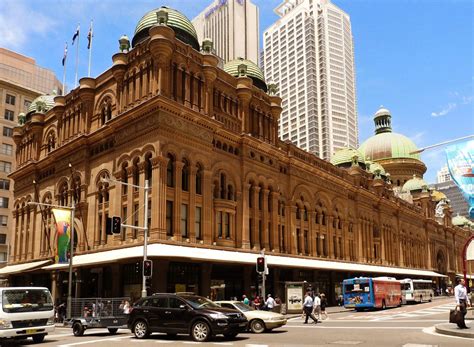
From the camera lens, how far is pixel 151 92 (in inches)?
1529

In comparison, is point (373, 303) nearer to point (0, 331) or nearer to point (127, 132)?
point (127, 132)

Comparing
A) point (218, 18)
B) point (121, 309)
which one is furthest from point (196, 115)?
point (218, 18)

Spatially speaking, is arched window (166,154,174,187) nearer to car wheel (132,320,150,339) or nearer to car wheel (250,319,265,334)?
car wheel (250,319,265,334)

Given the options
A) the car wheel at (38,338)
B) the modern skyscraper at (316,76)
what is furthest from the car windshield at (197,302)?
the modern skyscraper at (316,76)

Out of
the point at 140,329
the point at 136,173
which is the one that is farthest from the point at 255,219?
the point at 140,329

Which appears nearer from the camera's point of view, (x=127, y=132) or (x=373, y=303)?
(x=127, y=132)

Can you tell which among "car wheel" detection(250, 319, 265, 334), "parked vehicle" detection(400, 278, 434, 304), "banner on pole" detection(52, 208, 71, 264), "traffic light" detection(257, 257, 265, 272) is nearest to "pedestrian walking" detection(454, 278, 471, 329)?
"car wheel" detection(250, 319, 265, 334)

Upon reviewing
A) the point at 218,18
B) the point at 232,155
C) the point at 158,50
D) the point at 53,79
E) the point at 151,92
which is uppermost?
the point at 218,18

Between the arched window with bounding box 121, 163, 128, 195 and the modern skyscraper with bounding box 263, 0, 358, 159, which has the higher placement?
the modern skyscraper with bounding box 263, 0, 358, 159

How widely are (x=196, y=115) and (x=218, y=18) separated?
135 m

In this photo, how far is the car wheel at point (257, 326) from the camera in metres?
22.8

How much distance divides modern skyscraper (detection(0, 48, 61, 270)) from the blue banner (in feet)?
238

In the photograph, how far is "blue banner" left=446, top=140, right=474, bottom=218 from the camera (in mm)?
23781

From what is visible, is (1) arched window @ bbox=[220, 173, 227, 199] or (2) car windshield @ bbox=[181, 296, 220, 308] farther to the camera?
(1) arched window @ bbox=[220, 173, 227, 199]
